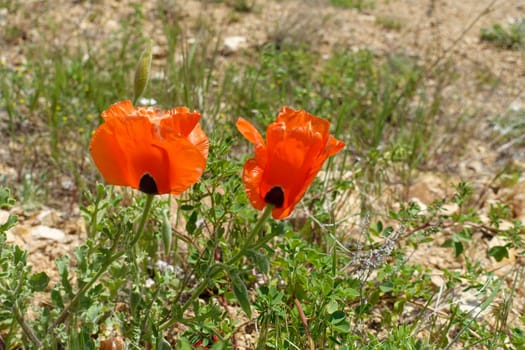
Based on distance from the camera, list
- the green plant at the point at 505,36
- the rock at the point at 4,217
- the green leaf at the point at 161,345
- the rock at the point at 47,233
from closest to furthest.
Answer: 1. the green leaf at the point at 161,345
2. the rock at the point at 4,217
3. the rock at the point at 47,233
4. the green plant at the point at 505,36

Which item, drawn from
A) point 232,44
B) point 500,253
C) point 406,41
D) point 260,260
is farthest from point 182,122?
point 406,41

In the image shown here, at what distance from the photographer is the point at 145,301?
1893mm

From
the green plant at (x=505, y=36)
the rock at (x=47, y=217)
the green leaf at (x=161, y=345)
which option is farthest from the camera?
the green plant at (x=505, y=36)

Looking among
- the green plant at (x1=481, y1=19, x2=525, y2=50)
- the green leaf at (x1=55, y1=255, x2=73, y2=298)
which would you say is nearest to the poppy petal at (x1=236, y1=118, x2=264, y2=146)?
the green leaf at (x1=55, y1=255, x2=73, y2=298)

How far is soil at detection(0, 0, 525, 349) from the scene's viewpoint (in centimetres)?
320

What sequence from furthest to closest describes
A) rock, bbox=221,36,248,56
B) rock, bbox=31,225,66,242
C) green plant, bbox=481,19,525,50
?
green plant, bbox=481,19,525,50
rock, bbox=221,36,248,56
rock, bbox=31,225,66,242

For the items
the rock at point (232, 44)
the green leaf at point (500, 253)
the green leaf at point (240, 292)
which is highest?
the green leaf at point (240, 292)

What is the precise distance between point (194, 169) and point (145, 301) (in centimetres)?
72

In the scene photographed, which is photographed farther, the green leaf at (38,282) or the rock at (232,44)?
the rock at (232,44)

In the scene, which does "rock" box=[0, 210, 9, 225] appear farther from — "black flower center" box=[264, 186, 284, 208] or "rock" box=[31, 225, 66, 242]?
"black flower center" box=[264, 186, 284, 208]

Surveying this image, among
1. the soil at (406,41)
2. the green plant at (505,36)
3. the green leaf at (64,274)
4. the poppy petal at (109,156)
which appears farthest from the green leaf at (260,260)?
the green plant at (505,36)

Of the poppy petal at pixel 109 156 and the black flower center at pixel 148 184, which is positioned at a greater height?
the poppy petal at pixel 109 156

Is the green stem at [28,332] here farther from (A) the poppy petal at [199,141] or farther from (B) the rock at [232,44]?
(B) the rock at [232,44]

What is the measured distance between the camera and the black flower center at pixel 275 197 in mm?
1339
